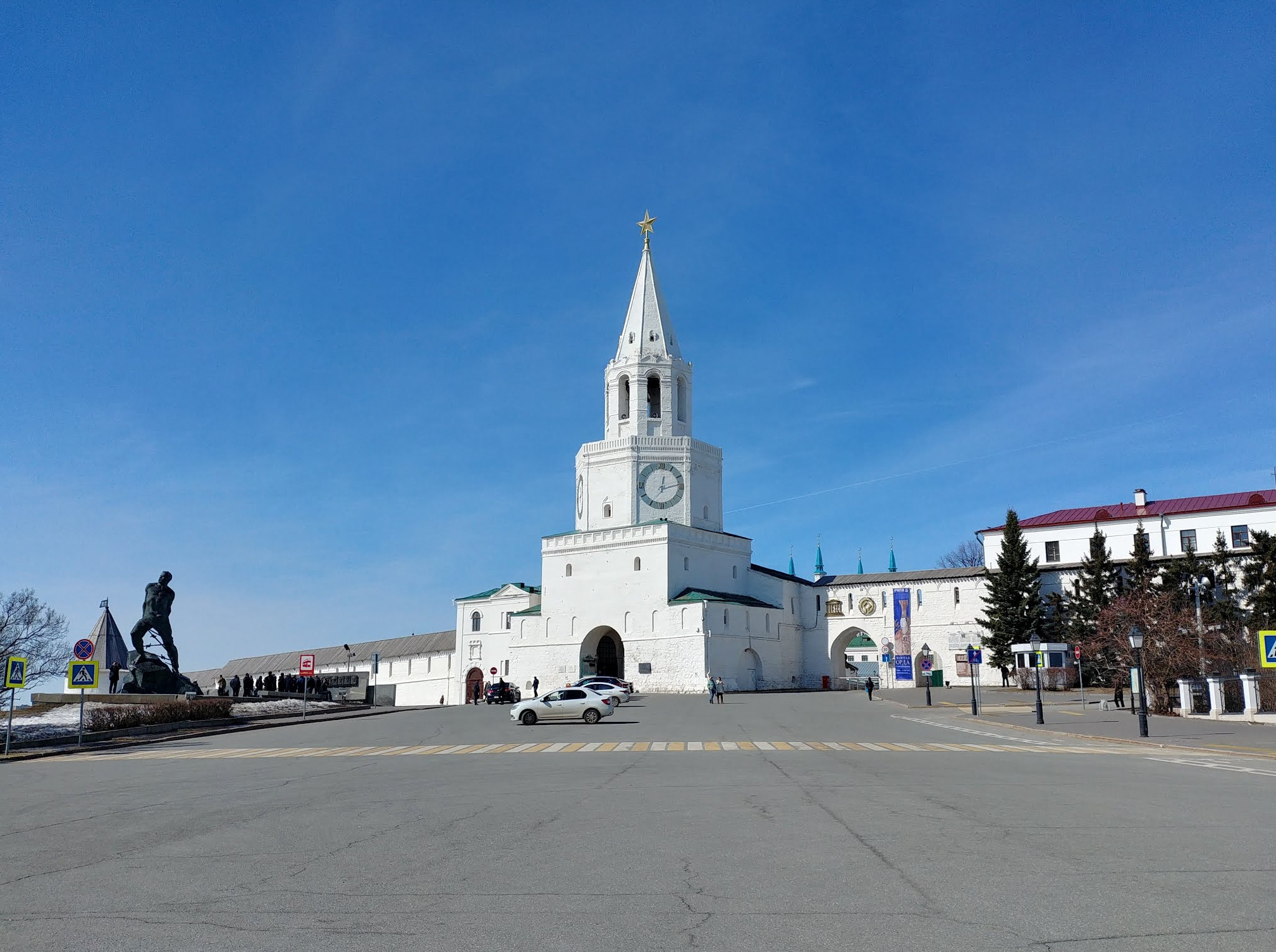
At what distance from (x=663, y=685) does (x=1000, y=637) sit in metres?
20.9

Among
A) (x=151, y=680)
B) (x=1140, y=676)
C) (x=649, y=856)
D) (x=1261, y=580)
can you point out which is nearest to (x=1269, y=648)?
(x=1140, y=676)

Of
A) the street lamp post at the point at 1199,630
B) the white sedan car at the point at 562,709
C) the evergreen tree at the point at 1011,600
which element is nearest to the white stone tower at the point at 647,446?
the evergreen tree at the point at 1011,600

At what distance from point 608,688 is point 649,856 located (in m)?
41.4

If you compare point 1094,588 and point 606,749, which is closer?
point 606,749

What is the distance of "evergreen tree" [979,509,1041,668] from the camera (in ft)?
205

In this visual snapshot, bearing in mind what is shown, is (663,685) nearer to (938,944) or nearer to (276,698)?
(276,698)

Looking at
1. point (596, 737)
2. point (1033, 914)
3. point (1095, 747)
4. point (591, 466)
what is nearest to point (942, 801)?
point (1033, 914)

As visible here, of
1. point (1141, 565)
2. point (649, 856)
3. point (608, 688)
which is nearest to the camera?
point (649, 856)

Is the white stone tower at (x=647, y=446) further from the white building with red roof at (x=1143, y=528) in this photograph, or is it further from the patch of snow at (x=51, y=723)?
the patch of snow at (x=51, y=723)

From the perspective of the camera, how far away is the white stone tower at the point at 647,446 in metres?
69.6

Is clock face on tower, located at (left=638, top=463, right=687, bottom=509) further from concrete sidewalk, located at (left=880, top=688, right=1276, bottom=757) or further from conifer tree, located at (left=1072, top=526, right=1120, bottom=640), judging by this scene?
conifer tree, located at (left=1072, top=526, right=1120, bottom=640)

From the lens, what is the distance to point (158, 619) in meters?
40.3

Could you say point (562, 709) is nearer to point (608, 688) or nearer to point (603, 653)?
point (608, 688)

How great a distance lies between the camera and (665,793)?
13695 millimetres
